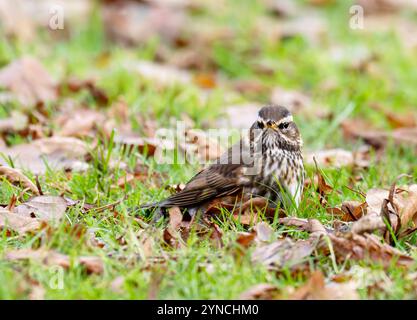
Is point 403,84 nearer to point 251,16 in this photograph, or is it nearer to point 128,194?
point 251,16

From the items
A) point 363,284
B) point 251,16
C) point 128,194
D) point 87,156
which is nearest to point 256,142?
point 128,194

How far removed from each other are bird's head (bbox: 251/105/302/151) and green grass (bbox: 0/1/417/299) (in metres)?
0.40

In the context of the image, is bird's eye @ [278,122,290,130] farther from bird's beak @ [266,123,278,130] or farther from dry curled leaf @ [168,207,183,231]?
dry curled leaf @ [168,207,183,231]

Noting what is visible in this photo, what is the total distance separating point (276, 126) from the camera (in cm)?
617

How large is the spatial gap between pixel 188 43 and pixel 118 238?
6519 millimetres

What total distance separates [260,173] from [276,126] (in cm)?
41

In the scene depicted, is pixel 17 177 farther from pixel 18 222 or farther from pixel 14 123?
pixel 14 123

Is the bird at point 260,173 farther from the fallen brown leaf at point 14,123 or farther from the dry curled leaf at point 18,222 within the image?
the fallen brown leaf at point 14,123

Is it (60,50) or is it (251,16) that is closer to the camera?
(60,50)

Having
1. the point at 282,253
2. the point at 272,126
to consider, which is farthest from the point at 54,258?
the point at 272,126

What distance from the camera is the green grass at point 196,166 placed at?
15.0 ft

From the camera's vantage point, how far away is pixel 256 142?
625 cm

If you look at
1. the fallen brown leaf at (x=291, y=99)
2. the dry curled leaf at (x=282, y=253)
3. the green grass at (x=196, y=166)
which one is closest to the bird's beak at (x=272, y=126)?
the green grass at (x=196, y=166)

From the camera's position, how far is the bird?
5863 mm
